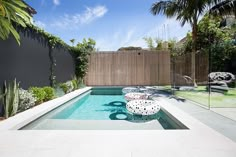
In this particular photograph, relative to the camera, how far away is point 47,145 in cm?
330

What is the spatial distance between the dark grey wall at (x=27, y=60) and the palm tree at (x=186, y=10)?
5946mm

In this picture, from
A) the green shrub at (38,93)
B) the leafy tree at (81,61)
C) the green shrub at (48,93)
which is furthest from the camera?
the leafy tree at (81,61)

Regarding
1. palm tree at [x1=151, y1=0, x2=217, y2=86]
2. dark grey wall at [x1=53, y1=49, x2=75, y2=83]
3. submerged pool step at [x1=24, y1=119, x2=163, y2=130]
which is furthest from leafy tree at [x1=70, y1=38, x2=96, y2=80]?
submerged pool step at [x1=24, y1=119, x2=163, y2=130]

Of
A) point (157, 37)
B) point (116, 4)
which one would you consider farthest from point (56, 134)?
point (157, 37)

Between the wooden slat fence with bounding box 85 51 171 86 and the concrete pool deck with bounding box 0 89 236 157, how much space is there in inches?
440

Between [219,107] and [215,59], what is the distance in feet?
26.8

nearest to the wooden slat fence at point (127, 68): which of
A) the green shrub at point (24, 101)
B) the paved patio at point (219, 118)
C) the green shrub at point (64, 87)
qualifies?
the green shrub at point (64, 87)

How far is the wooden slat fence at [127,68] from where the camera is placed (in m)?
15.3

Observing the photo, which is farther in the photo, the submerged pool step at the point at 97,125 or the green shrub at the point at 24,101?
the green shrub at the point at 24,101

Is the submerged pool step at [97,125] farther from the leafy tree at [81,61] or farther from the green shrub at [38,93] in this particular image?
the leafy tree at [81,61]

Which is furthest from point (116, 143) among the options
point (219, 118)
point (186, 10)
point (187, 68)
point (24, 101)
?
point (186, 10)

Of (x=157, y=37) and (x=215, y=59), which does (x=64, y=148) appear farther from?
(x=157, y=37)

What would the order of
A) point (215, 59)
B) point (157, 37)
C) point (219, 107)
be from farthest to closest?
1. point (157, 37)
2. point (215, 59)
3. point (219, 107)

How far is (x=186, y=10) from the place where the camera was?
11.7 meters
